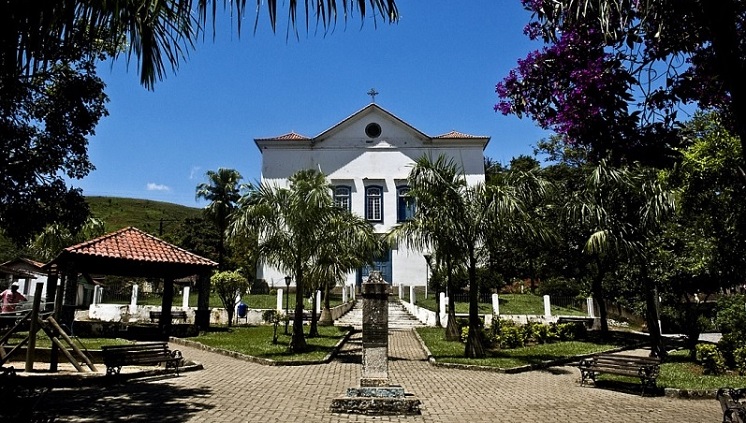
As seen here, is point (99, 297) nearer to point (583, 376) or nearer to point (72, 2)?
point (583, 376)

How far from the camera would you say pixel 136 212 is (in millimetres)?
97500

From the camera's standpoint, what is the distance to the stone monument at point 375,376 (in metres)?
7.94

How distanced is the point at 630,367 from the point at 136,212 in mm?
100085

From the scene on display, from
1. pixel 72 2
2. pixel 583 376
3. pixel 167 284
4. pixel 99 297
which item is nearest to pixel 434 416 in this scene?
pixel 583 376

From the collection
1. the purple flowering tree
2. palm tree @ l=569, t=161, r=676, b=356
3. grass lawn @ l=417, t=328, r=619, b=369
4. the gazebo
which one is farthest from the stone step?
the purple flowering tree

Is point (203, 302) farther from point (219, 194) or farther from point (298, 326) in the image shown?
point (219, 194)

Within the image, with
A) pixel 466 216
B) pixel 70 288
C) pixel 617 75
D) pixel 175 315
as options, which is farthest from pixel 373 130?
pixel 617 75

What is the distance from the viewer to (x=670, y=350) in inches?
647

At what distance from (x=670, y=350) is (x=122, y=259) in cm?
1773

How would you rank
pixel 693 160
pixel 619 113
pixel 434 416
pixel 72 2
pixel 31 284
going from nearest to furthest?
pixel 72 2 → pixel 619 113 → pixel 693 160 → pixel 434 416 → pixel 31 284

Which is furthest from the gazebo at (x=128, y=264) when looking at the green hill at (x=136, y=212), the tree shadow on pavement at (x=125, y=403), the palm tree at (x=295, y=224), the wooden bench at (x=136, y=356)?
the green hill at (x=136, y=212)

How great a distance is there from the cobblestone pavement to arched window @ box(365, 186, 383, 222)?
26.3m

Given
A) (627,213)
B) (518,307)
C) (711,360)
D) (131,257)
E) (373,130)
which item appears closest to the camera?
(711,360)

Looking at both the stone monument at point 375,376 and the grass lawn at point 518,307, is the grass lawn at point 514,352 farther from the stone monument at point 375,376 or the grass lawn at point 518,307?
the grass lawn at point 518,307
